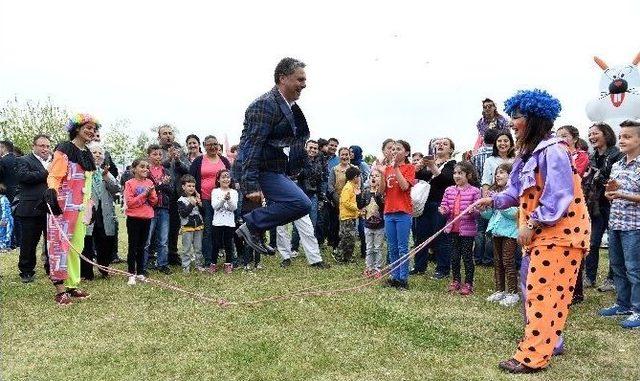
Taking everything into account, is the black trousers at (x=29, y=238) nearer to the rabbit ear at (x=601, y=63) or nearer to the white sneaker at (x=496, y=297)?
the white sneaker at (x=496, y=297)

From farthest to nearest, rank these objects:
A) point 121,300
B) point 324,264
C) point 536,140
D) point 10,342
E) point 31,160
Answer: point 324,264 < point 31,160 < point 121,300 < point 10,342 < point 536,140

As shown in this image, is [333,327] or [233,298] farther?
[233,298]

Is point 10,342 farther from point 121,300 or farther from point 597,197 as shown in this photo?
point 597,197

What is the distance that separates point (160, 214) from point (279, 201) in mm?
4358

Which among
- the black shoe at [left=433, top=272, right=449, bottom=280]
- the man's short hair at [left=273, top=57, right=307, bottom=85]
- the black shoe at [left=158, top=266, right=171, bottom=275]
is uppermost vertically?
the man's short hair at [left=273, top=57, right=307, bottom=85]

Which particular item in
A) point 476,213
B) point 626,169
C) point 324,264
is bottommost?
point 324,264

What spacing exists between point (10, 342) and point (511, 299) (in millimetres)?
5487

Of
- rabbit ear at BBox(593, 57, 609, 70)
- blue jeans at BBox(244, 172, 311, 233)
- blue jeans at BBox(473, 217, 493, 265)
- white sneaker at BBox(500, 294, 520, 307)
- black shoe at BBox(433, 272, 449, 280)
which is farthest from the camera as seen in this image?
rabbit ear at BBox(593, 57, 609, 70)

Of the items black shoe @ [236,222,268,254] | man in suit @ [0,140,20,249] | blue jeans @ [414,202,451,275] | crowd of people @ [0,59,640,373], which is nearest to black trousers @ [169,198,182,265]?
crowd of people @ [0,59,640,373]

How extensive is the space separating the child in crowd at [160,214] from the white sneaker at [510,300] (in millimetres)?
5335

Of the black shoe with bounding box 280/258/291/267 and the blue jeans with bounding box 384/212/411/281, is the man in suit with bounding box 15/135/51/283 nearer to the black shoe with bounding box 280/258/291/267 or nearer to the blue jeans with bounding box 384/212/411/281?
the black shoe with bounding box 280/258/291/267

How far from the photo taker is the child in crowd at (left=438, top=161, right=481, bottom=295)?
7.44 m

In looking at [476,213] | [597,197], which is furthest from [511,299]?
[597,197]

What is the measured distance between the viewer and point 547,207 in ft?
14.3
